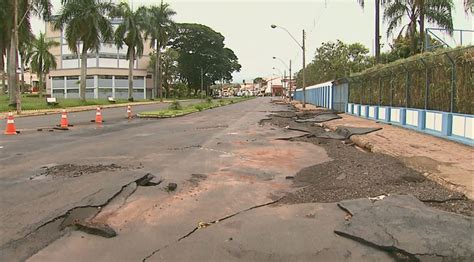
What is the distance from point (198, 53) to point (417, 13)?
7638 centimetres

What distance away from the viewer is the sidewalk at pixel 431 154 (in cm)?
829

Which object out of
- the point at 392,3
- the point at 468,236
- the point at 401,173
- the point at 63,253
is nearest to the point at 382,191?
the point at 401,173

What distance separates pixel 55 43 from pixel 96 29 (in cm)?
3845

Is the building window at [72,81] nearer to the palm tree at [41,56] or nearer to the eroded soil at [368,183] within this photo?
the palm tree at [41,56]

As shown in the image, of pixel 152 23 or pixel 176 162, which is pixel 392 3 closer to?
pixel 176 162

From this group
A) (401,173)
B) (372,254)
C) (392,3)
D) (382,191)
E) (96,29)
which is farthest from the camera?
(96,29)

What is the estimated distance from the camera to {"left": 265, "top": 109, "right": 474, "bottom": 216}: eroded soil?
6.82 metres

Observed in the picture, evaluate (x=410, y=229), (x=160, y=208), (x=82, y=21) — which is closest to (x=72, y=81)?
(x=82, y=21)

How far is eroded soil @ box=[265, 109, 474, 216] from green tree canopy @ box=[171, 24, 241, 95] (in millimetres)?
92305

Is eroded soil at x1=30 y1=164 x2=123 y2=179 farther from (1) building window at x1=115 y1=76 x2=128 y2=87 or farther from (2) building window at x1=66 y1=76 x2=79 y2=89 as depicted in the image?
(2) building window at x1=66 y1=76 x2=79 y2=89

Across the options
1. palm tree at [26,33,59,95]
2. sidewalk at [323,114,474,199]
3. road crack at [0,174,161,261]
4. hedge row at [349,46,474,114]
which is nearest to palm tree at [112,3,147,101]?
palm tree at [26,33,59,95]

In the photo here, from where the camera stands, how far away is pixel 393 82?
22.1 meters

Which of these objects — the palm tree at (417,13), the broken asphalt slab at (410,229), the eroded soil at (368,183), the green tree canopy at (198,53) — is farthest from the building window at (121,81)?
the broken asphalt slab at (410,229)

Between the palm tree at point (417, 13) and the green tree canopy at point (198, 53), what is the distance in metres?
73.0
